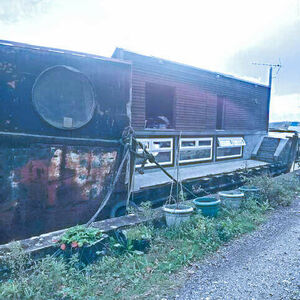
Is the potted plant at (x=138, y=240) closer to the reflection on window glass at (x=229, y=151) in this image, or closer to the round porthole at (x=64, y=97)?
the round porthole at (x=64, y=97)

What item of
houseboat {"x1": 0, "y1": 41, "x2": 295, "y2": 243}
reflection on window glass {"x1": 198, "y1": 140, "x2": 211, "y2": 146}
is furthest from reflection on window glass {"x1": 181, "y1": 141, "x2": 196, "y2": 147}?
houseboat {"x1": 0, "y1": 41, "x2": 295, "y2": 243}

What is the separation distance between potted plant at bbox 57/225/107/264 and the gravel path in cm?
138

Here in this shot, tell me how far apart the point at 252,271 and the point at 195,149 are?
29.4ft

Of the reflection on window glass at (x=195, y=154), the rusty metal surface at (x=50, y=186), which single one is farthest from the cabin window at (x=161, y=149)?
the rusty metal surface at (x=50, y=186)

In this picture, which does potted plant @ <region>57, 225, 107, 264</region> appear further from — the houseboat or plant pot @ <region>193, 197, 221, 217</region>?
plant pot @ <region>193, 197, 221, 217</region>

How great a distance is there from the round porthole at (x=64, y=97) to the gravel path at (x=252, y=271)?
147 inches

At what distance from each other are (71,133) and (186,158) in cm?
770

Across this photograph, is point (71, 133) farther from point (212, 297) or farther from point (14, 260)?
point (212, 297)

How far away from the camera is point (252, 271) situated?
11.8 feet

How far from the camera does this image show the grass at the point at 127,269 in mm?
2932

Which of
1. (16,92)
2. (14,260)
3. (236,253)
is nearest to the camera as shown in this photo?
(14,260)

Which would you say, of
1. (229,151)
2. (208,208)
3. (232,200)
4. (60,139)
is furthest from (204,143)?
(60,139)

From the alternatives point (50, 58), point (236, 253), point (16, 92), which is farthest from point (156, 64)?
point (236, 253)

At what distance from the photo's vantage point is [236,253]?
13.7 feet
